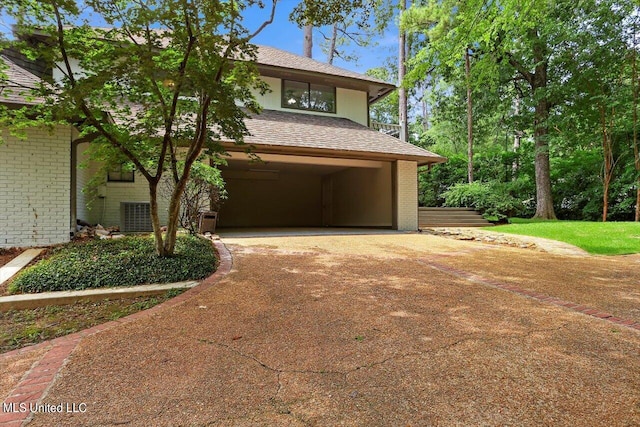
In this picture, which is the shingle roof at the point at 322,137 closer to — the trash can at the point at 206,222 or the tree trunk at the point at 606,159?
the trash can at the point at 206,222

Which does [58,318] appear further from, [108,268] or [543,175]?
[543,175]

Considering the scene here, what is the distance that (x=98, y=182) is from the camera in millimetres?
5312

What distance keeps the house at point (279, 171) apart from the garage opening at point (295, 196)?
5 cm

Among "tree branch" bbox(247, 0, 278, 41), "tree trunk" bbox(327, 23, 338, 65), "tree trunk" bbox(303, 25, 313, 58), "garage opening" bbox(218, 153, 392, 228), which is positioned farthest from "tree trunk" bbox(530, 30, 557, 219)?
"tree branch" bbox(247, 0, 278, 41)

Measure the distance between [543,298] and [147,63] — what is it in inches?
202

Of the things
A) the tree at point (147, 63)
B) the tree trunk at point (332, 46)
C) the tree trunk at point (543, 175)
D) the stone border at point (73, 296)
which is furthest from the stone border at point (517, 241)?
the tree trunk at point (332, 46)

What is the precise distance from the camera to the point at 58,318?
125 inches

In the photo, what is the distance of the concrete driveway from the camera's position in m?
1.70

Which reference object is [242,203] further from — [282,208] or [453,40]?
[453,40]

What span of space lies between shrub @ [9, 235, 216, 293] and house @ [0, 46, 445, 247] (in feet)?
5.08

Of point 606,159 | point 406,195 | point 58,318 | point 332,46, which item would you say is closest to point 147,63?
point 58,318

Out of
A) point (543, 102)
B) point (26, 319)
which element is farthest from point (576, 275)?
point (543, 102)

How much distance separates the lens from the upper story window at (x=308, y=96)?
40.2 ft

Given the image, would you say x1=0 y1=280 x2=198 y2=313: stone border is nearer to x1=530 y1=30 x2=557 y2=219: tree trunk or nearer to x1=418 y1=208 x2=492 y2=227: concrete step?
x1=418 y1=208 x2=492 y2=227: concrete step
